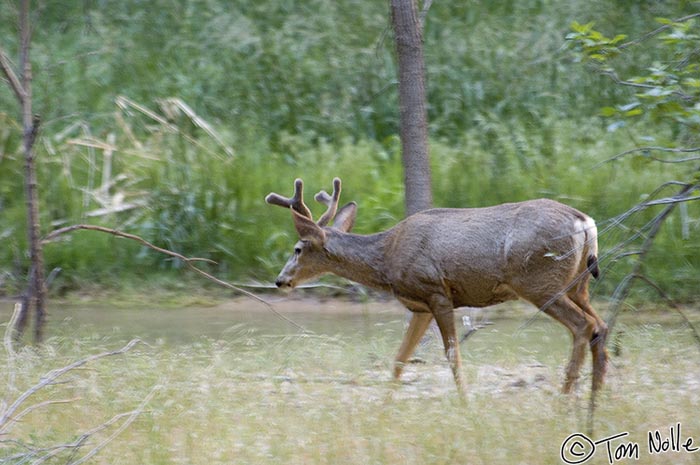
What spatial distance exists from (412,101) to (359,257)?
65.4 inches

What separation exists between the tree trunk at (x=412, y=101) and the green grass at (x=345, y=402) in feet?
4.38

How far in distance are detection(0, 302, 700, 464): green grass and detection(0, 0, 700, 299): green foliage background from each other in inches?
127

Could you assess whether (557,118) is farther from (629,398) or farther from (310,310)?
(629,398)

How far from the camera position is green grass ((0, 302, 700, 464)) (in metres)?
5.38

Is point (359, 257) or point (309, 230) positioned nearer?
point (359, 257)

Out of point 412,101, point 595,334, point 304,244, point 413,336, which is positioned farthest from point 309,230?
point 595,334

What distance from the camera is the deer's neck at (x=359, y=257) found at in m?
7.95

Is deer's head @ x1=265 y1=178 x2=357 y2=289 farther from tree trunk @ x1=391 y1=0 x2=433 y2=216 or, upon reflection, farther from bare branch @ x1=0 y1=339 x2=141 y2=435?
bare branch @ x1=0 y1=339 x2=141 y2=435

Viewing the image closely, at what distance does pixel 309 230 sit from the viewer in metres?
8.15

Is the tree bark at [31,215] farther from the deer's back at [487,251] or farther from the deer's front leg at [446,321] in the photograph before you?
the deer's front leg at [446,321]

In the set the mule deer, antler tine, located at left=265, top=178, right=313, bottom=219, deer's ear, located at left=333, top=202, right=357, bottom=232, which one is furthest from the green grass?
antler tine, located at left=265, top=178, right=313, bottom=219

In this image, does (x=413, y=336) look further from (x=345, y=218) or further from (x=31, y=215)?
(x=31, y=215)

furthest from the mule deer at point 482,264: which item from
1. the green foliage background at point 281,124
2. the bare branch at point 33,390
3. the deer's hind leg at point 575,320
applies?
the green foliage background at point 281,124

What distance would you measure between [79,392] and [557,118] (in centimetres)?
888
